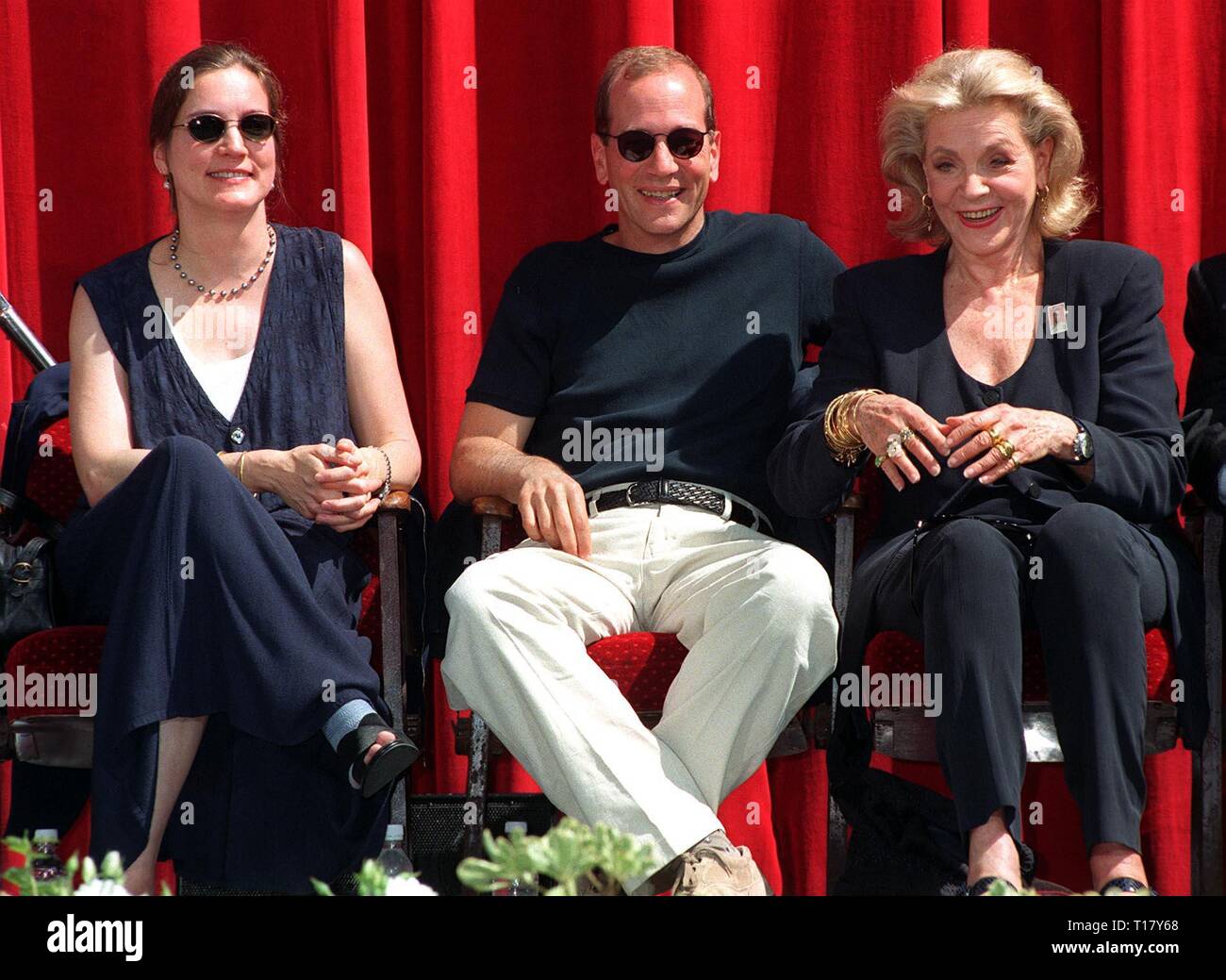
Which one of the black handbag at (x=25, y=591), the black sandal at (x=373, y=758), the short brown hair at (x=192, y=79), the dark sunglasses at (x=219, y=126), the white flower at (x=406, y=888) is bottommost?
the black sandal at (x=373, y=758)

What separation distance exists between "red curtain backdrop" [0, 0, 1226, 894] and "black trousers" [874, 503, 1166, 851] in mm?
1062

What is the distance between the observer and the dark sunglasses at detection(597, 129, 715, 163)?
3.13m

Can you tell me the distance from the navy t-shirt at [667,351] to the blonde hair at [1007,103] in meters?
0.28

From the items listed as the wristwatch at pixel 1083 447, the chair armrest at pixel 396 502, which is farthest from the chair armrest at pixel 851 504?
the chair armrest at pixel 396 502

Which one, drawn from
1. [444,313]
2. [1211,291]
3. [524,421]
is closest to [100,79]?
[444,313]

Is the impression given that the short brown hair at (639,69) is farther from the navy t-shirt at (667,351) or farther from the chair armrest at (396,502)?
the chair armrest at (396,502)

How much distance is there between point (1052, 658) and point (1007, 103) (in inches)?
42.3

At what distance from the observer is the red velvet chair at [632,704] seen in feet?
8.82

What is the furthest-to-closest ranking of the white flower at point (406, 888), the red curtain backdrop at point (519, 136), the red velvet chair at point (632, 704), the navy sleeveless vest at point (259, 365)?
1. the red curtain backdrop at point (519, 136)
2. the navy sleeveless vest at point (259, 365)
3. the red velvet chair at point (632, 704)
4. the white flower at point (406, 888)

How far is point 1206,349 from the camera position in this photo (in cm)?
306

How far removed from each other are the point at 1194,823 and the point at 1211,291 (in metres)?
0.98
